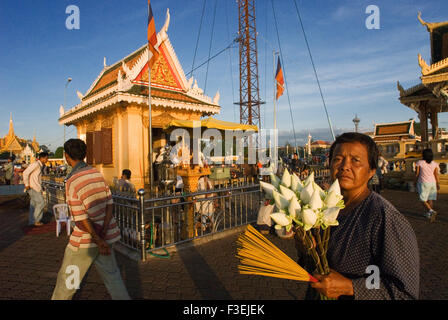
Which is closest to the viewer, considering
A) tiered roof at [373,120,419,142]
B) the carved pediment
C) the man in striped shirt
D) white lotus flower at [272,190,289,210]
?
white lotus flower at [272,190,289,210]

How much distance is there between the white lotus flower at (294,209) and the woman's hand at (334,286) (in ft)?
1.33

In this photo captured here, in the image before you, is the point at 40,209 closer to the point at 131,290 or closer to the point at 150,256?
the point at 150,256

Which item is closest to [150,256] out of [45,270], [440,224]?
[45,270]

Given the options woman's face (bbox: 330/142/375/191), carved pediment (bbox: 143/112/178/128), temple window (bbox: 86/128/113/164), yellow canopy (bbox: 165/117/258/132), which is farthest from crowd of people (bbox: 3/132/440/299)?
temple window (bbox: 86/128/113/164)

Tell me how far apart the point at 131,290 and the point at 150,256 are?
4.25 feet

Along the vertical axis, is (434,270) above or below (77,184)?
below

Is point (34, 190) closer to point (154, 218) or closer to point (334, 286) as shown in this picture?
point (154, 218)

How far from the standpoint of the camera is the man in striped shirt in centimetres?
266

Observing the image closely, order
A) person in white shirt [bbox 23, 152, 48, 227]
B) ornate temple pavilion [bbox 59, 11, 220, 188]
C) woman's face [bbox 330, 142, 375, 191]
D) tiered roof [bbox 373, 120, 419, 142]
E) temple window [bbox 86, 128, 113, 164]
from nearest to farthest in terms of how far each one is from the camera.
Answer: woman's face [bbox 330, 142, 375, 191] < person in white shirt [bbox 23, 152, 48, 227] < ornate temple pavilion [bbox 59, 11, 220, 188] < temple window [bbox 86, 128, 113, 164] < tiered roof [bbox 373, 120, 419, 142]

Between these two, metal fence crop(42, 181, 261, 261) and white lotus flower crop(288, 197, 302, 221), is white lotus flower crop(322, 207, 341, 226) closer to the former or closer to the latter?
white lotus flower crop(288, 197, 302, 221)

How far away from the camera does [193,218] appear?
240 inches

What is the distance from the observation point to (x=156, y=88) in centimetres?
1283

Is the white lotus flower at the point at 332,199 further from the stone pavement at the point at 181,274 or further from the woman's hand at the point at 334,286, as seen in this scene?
the stone pavement at the point at 181,274
